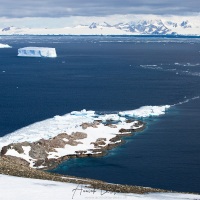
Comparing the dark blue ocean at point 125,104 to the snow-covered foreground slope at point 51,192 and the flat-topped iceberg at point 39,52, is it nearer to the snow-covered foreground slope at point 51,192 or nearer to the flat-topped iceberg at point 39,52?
the snow-covered foreground slope at point 51,192

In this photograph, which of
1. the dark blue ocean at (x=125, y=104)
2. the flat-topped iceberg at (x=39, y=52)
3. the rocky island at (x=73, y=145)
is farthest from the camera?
the flat-topped iceberg at (x=39, y=52)

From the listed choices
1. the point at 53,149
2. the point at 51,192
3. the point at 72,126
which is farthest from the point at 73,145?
the point at 51,192

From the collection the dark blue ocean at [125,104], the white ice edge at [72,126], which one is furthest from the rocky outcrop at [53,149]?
the dark blue ocean at [125,104]

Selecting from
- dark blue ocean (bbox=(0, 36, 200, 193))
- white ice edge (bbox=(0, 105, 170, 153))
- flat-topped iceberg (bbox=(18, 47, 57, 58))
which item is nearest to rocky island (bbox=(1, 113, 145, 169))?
white ice edge (bbox=(0, 105, 170, 153))

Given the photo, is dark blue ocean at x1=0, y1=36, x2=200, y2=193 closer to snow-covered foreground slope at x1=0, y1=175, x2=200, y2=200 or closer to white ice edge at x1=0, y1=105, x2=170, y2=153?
white ice edge at x1=0, y1=105, x2=170, y2=153

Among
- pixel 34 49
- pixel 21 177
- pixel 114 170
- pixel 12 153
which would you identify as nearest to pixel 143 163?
pixel 114 170

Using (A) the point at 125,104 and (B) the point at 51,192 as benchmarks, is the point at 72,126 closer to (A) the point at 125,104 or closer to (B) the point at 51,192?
(A) the point at 125,104

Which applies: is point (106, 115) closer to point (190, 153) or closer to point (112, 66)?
point (190, 153)
